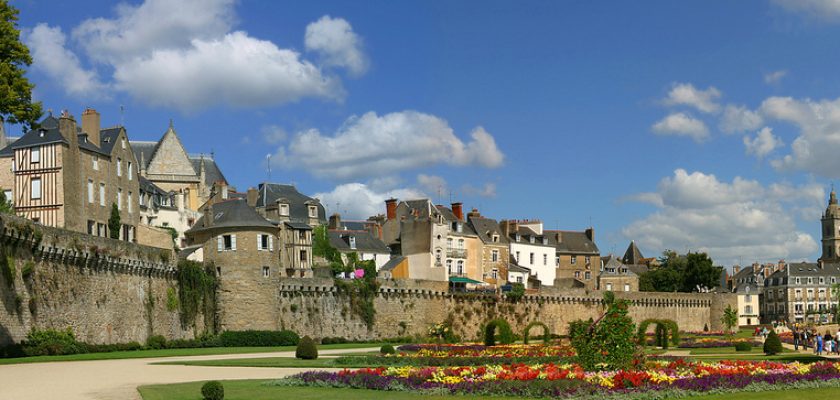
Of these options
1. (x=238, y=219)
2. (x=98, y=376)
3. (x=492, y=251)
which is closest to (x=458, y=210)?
(x=492, y=251)

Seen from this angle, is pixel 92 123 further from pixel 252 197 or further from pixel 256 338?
pixel 252 197

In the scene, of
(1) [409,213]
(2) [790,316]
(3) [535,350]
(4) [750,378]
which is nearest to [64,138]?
(3) [535,350]

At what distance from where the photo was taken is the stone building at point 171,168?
86.8 m

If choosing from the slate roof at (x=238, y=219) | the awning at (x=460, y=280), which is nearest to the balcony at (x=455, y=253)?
the awning at (x=460, y=280)

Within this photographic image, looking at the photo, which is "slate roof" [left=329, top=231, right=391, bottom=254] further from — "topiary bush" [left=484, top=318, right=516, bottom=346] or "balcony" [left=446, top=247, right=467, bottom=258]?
"topiary bush" [left=484, top=318, right=516, bottom=346]

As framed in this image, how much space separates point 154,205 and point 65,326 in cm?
3277

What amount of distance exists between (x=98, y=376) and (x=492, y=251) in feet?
219

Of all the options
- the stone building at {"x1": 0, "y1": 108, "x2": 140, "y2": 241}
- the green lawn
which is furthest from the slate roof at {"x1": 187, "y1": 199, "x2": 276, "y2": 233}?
the green lawn

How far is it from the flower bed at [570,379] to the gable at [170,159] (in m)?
60.8

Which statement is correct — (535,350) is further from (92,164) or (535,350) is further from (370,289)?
(92,164)

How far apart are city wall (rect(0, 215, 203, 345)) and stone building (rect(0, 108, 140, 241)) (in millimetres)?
7121

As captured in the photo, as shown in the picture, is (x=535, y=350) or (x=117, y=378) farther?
(x=535, y=350)

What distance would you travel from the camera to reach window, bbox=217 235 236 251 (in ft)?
206

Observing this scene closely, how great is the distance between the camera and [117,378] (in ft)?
102
